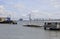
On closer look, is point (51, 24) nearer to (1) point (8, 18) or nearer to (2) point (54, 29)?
(2) point (54, 29)

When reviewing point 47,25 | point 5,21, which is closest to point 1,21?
point 5,21

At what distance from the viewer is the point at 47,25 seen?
42.4 meters

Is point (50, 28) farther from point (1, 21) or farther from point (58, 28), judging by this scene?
point (1, 21)

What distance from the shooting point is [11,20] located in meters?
117

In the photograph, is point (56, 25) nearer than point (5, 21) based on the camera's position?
Yes

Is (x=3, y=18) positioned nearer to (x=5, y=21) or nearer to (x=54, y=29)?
(x=5, y=21)

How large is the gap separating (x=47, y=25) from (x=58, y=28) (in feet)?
9.79

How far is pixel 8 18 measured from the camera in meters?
117

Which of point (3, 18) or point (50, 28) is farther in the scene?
point (3, 18)

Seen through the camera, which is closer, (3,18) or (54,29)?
(54,29)

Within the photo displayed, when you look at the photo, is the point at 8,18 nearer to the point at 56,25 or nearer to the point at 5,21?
the point at 5,21

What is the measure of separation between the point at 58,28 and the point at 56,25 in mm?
942

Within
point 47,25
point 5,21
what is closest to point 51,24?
point 47,25

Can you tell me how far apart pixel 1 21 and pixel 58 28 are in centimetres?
7939
